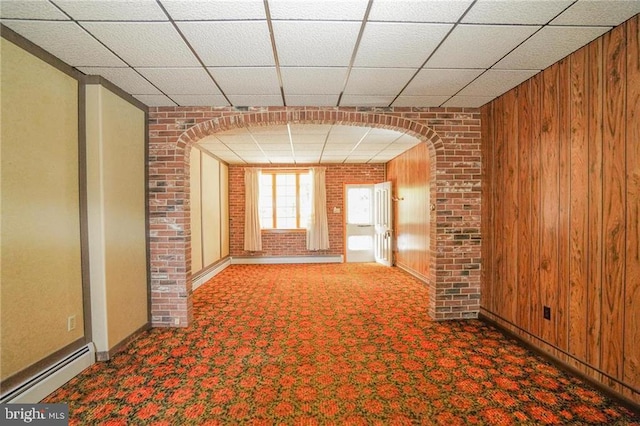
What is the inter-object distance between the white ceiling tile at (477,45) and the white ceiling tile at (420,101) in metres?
0.70

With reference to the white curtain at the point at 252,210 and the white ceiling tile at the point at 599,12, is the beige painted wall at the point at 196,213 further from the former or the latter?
the white ceiling tile at the point at 599,12

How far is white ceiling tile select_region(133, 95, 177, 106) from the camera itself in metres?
3.13

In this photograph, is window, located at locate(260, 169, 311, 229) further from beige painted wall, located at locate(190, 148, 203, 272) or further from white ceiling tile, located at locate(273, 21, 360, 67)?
white ceiling tile, located at locate(273, 21, 360, 67)

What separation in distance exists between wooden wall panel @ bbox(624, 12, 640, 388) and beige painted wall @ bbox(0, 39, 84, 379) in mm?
4059

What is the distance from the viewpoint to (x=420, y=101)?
11.0 feet

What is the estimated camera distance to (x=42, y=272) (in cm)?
215

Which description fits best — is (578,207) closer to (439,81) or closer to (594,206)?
(594,206)

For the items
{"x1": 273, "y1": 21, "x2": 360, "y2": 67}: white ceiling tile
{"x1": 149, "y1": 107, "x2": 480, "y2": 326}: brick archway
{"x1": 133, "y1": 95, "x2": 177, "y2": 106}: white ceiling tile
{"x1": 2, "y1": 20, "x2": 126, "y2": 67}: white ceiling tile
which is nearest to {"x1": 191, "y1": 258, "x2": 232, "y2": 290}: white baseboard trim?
{"x1": 149, "y1": 107, "x2": 480, "y2": 326}: brick archway

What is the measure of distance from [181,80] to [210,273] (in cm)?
413

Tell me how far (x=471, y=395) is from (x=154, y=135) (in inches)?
156

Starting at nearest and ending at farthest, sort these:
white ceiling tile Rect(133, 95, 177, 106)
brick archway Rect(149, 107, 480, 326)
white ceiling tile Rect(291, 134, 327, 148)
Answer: white ceiling tile Rect(133, 95, 177, 106) → brick archway Rect(149, 107, 480, 326) → white ceiling tile Rect(291, 134, 327, 148)

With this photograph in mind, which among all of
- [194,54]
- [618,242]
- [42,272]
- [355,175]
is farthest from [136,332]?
[355,175]

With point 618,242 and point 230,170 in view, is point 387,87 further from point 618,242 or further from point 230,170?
point 230,170

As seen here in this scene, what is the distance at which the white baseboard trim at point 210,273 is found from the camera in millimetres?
5172
